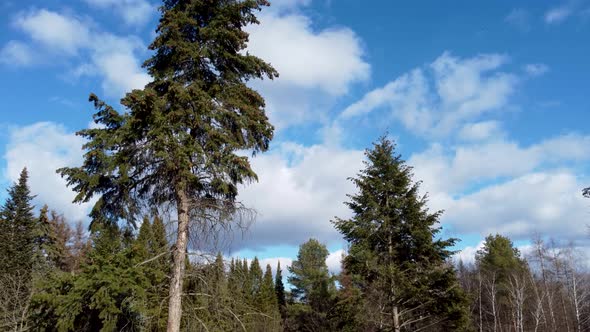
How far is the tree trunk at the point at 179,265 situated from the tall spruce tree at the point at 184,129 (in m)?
0.02

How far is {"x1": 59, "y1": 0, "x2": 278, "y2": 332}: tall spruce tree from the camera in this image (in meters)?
9.16

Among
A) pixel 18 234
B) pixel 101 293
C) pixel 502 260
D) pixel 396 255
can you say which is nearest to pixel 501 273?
pixel 502 260

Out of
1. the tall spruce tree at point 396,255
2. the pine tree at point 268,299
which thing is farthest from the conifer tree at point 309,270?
the tall spruce tree at point 396,255

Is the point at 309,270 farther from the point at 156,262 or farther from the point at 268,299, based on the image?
the point at 156,262

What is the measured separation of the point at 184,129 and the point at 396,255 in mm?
12303

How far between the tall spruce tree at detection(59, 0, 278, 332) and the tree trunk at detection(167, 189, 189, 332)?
0.02 m

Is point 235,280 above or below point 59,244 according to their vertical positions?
below

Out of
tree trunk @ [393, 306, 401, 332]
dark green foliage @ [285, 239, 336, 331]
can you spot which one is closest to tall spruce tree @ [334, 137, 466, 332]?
tree trunk @ [393, 306, 401, 332]

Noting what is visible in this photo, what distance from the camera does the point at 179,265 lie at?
30.6 feet

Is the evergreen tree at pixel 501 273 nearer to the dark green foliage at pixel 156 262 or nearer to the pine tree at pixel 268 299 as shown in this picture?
the pine tree at pixel 268 299

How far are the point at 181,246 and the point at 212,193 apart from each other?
1.53 meters

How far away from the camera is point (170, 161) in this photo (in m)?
8.78

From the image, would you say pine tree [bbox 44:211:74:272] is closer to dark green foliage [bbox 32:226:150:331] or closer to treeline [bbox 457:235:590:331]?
dark green foliage [bbox 32:226:150:331]

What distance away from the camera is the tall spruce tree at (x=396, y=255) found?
17.2 meters
